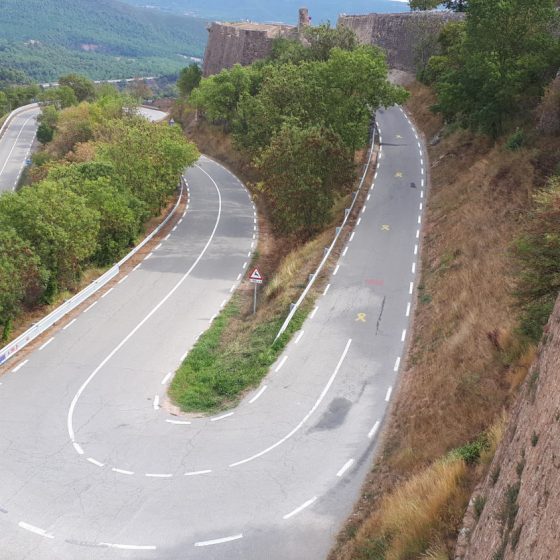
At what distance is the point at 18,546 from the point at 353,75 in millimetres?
29377

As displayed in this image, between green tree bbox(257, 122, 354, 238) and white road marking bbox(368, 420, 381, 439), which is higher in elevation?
green tree bbox(257, 122, 354, 238)

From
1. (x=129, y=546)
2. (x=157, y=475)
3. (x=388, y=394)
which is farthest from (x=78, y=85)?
(x=129, y=546)

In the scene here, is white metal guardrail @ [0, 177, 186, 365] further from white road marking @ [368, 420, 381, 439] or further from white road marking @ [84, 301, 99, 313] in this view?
white road marking @ [368, 420, 381, 439]

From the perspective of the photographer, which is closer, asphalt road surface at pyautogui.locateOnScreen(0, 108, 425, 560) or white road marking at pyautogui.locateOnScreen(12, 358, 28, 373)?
asphalt road surface at pyautogui.locateOnScreen(0, 108, 425, 560)

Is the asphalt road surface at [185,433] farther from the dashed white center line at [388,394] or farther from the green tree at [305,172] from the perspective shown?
the green tree at [305,172]

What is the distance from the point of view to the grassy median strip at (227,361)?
18.9m

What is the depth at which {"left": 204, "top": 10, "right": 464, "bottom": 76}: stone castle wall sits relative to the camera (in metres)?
58.8

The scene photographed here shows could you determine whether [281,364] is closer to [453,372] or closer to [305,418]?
[305,418]

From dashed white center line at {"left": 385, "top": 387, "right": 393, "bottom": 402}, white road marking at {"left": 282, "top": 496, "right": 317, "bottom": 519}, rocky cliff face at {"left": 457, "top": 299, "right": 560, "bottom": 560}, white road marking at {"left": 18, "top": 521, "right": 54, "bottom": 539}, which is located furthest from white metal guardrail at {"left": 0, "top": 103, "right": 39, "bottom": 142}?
rocky cliff face at {"left": 457, "top": 299, "right": 560, "bottom": 560}

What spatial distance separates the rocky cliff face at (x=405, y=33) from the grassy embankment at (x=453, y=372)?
29979 mm

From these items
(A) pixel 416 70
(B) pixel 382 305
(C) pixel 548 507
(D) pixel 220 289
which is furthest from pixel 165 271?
(A) pixel 416 70

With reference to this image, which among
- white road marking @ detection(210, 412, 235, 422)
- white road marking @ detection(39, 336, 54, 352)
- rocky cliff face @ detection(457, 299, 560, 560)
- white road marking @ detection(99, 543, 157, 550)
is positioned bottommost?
white road marking @ detection(39, 336, 54, 352)

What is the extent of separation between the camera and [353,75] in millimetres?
34406

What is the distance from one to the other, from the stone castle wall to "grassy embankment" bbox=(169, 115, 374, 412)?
111ft
